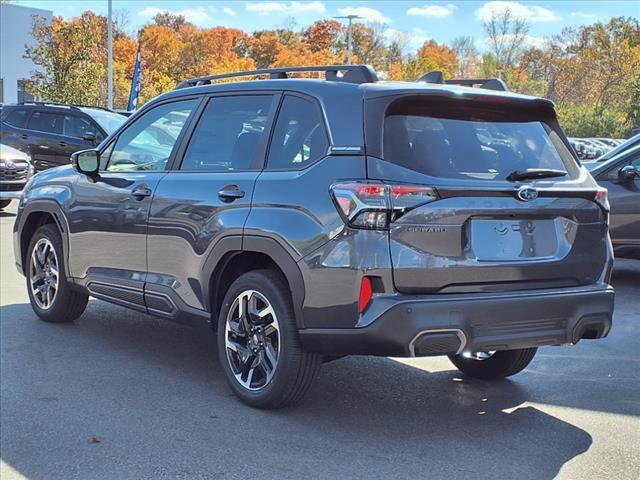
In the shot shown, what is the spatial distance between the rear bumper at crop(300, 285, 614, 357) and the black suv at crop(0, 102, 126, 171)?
1280 centimetres

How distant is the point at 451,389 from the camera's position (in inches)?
197

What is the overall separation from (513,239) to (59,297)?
3874 mm

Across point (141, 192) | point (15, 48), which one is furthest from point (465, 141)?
point (15, 48)

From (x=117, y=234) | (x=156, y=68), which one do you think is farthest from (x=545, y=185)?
(x=156, y=68)

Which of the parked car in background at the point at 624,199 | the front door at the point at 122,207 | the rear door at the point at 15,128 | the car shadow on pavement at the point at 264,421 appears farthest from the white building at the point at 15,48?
the car shadow on pavement at the point at 264,421

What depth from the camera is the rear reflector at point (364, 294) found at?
12.6 feet

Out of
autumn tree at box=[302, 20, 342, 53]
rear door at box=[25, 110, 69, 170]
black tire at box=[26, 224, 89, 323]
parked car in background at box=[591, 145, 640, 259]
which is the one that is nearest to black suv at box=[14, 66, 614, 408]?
black tire at box=[26, 224, 89, 323]

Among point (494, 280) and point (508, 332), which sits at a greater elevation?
point (494, 280)

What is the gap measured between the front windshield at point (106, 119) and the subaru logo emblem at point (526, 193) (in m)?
12.9

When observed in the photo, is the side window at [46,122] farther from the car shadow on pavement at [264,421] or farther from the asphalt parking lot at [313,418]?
the car shadow on pavement at [264,421]

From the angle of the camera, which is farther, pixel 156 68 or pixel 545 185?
pixel 156 68

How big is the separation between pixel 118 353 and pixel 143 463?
2059 millimetres

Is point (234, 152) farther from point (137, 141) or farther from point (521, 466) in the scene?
point (521, 466)

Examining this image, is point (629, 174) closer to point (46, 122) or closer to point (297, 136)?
point (297, 136)
